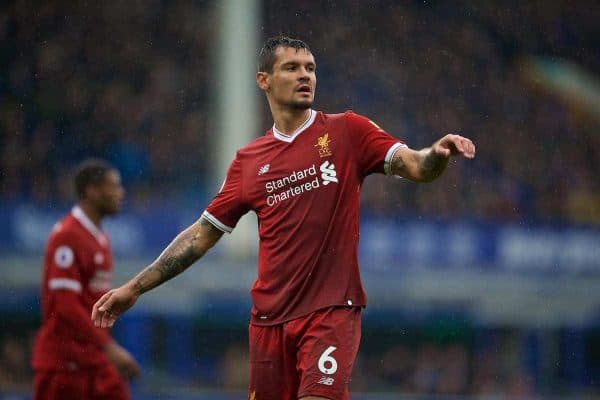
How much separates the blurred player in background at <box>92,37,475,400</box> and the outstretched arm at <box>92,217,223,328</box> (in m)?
0.01

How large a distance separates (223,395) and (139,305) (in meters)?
1.99

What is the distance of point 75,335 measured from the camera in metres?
8.11

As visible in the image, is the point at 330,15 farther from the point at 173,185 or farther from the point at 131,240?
the point at 131,240

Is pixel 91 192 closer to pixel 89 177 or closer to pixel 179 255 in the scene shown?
pixel 89 177

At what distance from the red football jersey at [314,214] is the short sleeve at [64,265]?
2.32 metres

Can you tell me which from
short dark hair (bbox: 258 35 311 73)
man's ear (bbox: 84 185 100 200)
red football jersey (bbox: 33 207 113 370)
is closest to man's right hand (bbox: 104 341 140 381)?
red football jersey (bbox: 33 207 113 370)

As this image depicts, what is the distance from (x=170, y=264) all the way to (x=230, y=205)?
47 cm

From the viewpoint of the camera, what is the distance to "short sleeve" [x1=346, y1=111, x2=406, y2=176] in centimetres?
596

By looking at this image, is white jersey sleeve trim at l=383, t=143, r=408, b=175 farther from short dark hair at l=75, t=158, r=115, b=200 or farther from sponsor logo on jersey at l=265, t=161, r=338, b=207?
short dark hair at l=75, t=158, r=115, b=200

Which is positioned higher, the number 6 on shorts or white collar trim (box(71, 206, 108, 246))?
white collar trim (box(71, 206, 108, 246))

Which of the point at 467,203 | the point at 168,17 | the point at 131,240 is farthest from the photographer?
the point at 168,17

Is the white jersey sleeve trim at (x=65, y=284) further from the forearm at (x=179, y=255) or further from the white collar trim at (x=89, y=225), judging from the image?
the forearm at (x=179, y=255)

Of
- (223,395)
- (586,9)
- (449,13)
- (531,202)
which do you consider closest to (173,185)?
(223,395)

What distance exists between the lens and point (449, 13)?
21.5 metres
